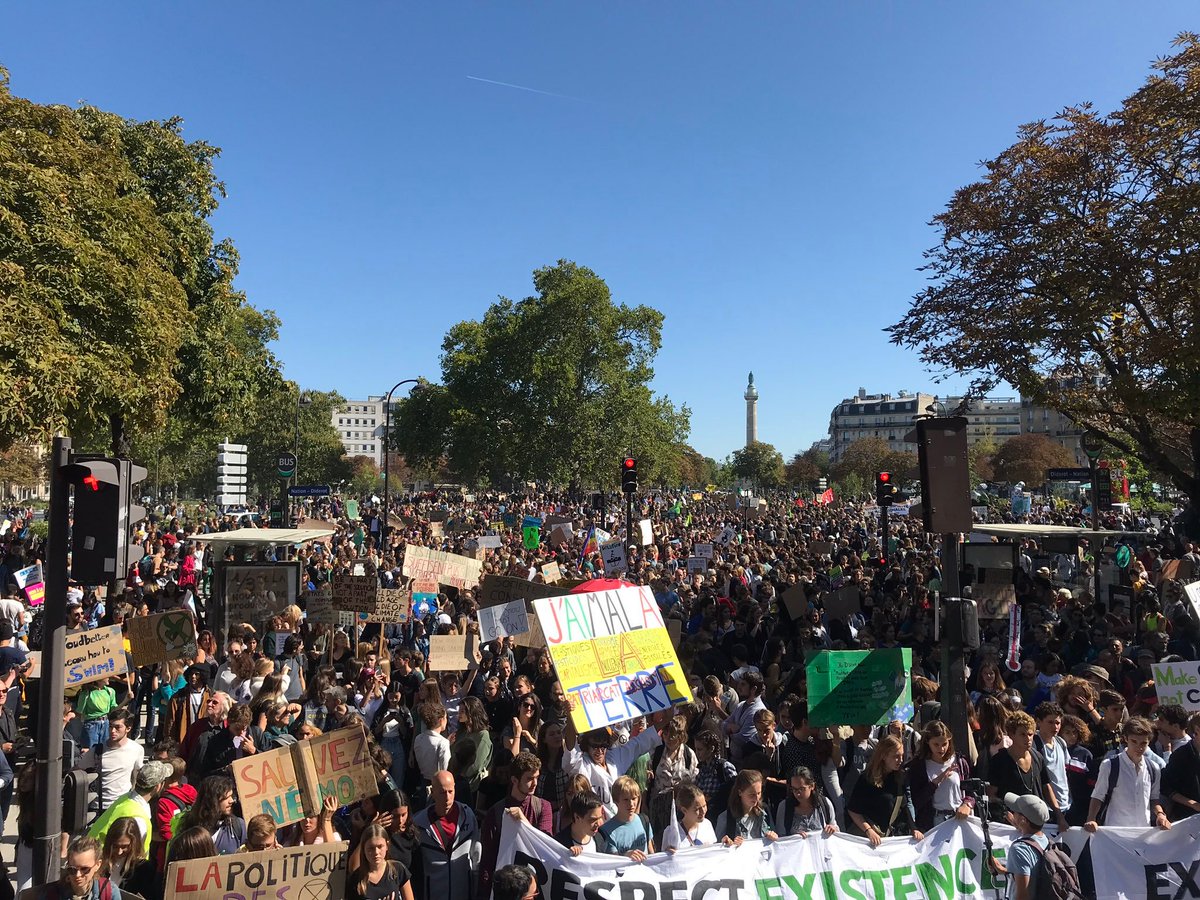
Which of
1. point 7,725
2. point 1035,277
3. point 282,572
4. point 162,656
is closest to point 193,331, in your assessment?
point 282,572

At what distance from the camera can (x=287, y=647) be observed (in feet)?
34.5

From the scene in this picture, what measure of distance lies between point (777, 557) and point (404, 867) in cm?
1860

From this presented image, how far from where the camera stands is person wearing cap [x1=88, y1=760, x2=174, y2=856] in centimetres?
561

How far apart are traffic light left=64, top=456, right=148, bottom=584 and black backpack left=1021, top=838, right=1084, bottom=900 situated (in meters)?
6.05

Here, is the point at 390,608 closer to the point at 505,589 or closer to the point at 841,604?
the point at 505,589

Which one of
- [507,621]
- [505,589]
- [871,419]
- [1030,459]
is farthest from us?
[871,419]

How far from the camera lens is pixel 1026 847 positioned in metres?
5.00

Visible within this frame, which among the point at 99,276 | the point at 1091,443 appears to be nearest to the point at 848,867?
the point at 99,276

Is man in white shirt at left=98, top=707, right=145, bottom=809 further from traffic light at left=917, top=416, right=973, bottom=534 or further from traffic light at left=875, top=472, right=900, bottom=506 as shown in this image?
traffic light at left=875, top=472, right=900, bottom=506

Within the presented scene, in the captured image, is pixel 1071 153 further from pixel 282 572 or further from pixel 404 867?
pixel 404 867

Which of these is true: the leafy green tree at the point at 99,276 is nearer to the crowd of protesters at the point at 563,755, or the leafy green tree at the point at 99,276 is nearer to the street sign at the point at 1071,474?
the crowd of protesters at the point at 563,755

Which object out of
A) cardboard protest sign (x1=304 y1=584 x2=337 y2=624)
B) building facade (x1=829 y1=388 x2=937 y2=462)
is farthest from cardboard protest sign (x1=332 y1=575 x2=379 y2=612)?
building facade (x1=829 y1=388 x2=937 y2=462)

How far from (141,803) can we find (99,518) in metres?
1.93

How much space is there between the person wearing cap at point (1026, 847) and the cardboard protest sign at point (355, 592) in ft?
29.1
